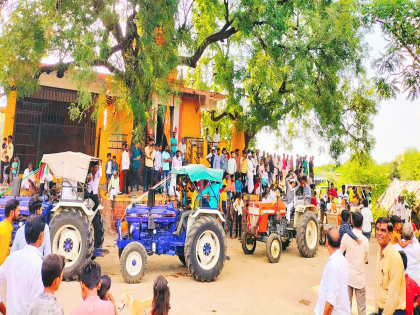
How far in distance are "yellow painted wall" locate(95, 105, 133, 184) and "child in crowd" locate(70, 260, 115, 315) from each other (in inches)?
355

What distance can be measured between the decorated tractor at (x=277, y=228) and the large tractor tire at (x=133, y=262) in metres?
4.28

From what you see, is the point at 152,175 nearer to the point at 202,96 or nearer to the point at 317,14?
the point at 202,96

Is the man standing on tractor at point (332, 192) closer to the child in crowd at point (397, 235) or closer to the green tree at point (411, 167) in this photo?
the child in crowd at point (397, 235)

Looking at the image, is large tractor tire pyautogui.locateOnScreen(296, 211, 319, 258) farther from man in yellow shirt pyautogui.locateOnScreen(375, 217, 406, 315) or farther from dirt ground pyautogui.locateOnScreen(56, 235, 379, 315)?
man in yellow shirt pyautogui.locateOnScreen(375, 217, 406, 315)

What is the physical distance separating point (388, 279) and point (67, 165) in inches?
266

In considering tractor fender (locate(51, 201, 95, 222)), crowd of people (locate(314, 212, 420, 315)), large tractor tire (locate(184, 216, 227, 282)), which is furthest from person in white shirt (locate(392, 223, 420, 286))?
tractor fender (locate(51, 201, 95, 222))

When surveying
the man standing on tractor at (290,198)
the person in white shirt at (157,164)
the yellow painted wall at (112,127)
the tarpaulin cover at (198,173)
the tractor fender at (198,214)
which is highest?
the yellow painted wall at (112,127)

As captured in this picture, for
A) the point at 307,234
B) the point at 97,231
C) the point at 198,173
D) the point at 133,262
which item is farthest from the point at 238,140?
the point at 133,262

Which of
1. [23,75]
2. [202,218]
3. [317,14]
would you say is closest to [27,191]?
[23,75]

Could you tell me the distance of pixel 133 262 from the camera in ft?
24.6

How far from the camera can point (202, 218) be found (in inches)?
326

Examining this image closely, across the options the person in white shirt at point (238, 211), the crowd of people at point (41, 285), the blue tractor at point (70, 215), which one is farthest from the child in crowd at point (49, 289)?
the person in white shirt at point (238, 211)

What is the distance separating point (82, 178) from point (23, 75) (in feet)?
17.0

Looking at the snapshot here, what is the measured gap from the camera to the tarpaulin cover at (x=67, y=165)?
793 centimetres
